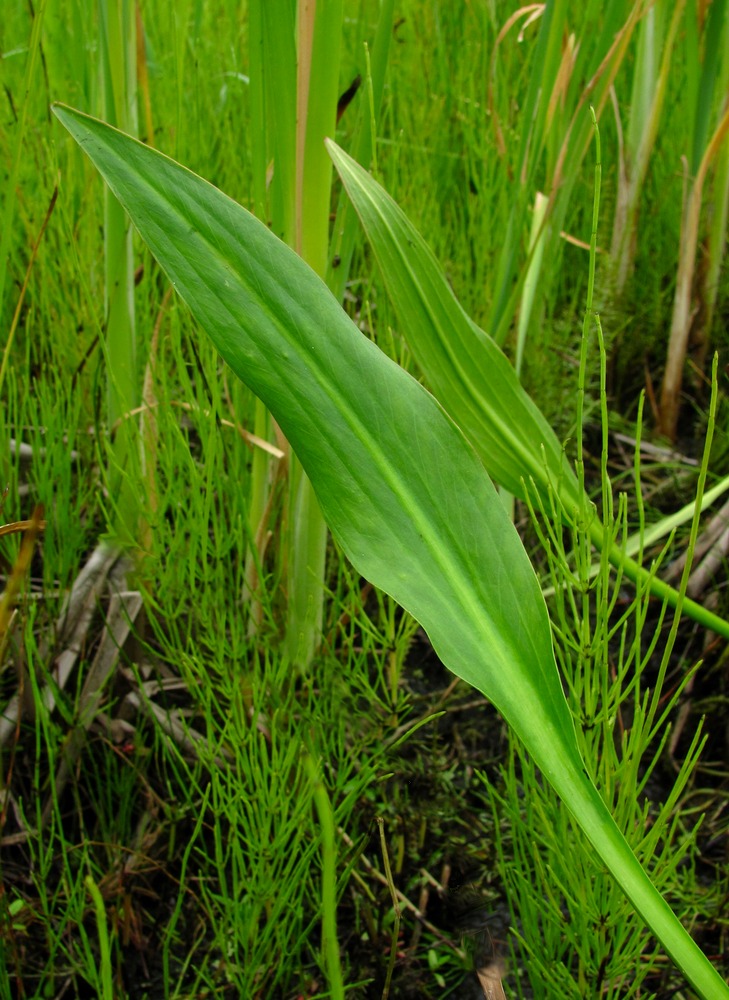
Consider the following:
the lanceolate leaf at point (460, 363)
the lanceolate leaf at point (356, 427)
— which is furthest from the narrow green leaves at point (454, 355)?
the lanceolate leaf at point (356, 427)

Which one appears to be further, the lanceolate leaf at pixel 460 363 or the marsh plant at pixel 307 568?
the lanceolate leaf at pixel 460 363

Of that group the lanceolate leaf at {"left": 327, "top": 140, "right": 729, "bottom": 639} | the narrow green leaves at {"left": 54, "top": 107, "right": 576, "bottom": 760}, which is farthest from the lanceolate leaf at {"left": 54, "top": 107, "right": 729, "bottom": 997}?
the lanceolate leaf at {"left": 327, "top": 140, "right": 729, "bottom": 639}

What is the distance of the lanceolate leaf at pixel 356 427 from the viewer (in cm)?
49

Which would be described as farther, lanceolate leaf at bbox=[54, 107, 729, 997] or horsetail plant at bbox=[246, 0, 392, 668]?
horsetail plant at bbox=[246, 0, 392, 668]

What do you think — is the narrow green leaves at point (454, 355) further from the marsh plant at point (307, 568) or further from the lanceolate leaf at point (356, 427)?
the lanceolate leaf at point (356, 427)

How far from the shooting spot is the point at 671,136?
4.78ft

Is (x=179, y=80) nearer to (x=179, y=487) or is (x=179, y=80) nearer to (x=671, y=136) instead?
(x=179, y=487)

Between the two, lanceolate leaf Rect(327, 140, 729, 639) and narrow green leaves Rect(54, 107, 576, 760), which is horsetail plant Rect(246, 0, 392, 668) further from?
narrow green leaves Rect(54, 107, 576, 760)

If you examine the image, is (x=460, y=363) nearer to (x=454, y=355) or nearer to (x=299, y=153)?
(x=454, y=355)

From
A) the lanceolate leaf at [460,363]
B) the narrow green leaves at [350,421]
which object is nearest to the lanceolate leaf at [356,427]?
the narrow green leaves at [350,421]

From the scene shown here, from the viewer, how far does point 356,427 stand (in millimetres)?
518

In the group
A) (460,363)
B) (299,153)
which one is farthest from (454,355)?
(299,153)

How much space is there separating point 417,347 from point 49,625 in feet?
1.58

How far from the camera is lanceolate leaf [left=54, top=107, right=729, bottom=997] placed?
1.62 ft
